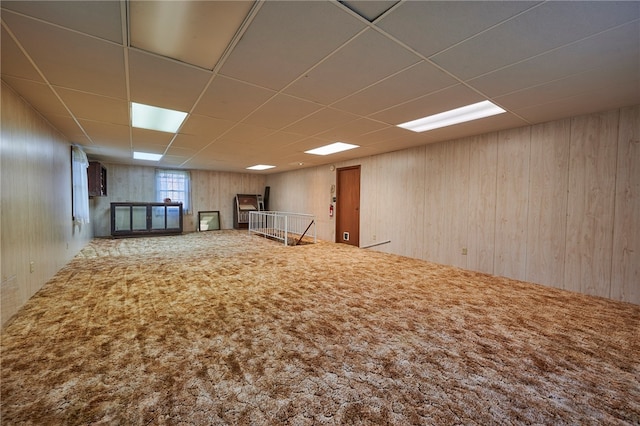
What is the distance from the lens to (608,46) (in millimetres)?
1839

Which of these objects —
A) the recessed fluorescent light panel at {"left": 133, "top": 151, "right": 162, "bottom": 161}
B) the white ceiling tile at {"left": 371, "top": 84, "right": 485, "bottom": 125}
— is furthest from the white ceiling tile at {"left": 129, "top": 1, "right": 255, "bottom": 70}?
the recessed fluorescent light panel at {"left": 133, "top": 151, "right": 162, "bottom": 161}

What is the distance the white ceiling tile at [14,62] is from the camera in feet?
6.01

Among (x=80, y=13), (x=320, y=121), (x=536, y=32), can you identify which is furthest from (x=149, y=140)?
(x=536, y=32)

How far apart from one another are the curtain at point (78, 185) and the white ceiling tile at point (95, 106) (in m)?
1.96

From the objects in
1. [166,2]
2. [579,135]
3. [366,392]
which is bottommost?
[366,392]

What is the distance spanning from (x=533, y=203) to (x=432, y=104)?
2240 mm

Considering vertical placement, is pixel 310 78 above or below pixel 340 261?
above

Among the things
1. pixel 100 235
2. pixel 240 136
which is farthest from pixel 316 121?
pixel 100 235

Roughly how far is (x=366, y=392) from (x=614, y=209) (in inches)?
149

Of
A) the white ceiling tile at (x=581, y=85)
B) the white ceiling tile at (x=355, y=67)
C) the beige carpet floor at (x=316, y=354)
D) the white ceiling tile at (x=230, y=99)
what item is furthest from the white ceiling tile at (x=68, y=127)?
the white ceiling tile at (x=581, y=85)

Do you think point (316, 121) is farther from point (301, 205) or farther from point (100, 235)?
point (100, 235)

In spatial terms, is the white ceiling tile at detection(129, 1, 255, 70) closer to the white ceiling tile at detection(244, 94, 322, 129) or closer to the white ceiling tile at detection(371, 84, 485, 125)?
the white ceiling tile at detection(244, 94, 322, 129)

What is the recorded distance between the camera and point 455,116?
3537mm

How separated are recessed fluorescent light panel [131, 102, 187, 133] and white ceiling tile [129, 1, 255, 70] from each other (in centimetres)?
154
